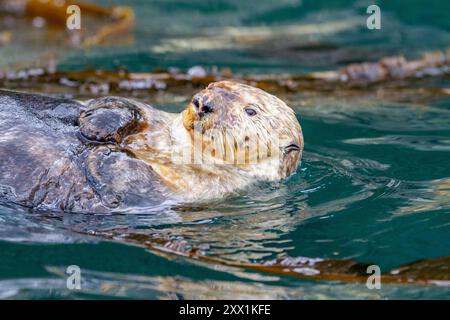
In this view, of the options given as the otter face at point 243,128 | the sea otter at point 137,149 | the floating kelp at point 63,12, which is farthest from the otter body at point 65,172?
the floating kelp at point 63,12

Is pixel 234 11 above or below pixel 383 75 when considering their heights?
above

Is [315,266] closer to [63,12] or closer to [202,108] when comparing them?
[202,108]

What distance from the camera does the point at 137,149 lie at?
4.96m

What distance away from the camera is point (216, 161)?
5.06 metres

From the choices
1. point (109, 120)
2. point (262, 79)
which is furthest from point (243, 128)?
point (262, 79)

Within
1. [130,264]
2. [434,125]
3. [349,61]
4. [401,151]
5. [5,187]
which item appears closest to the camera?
[130,264]

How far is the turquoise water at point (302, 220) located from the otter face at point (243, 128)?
8.1 inches

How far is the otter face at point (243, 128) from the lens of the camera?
16.3 feet

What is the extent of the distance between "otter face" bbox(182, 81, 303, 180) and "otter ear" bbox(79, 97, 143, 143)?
34cm

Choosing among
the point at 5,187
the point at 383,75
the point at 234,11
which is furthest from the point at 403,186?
the point at 234,11

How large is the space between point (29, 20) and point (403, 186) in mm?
6964

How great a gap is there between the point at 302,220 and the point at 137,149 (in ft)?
3.62
